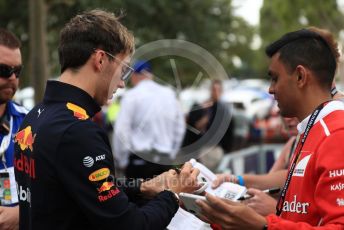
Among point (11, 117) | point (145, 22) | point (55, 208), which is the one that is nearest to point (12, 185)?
point (11, 117)

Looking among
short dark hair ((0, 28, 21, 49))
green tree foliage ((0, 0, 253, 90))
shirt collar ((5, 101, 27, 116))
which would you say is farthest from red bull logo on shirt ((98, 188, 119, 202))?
green tree foliage ((0, 0, 253, 90))

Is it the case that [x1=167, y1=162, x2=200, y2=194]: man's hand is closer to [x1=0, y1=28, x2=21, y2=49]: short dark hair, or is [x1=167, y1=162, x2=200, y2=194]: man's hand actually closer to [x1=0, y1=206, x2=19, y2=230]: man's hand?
[x1=0, y1=206, x2=19, y2=230]: man's hand

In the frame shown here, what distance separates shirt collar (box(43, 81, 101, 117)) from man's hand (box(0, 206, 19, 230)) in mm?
1022

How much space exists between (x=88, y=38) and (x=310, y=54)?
1.13 meters

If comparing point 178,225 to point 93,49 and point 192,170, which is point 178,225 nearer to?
point 192,170

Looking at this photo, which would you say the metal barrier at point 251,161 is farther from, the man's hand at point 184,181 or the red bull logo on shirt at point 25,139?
the red bull logo on shirt at point 25,139

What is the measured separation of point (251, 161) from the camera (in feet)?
25.8

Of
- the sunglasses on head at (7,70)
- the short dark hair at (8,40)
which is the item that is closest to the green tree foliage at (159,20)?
the short dark hair at (8,40)

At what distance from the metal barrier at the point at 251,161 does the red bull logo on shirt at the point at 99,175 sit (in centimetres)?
497

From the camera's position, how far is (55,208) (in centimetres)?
235

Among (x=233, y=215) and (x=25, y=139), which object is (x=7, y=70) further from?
(x=233, y=215)

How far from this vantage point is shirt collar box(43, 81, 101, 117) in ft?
8.07

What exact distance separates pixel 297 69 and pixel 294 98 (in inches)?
5.9

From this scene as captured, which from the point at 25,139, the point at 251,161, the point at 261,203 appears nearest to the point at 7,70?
the point at 25,139
